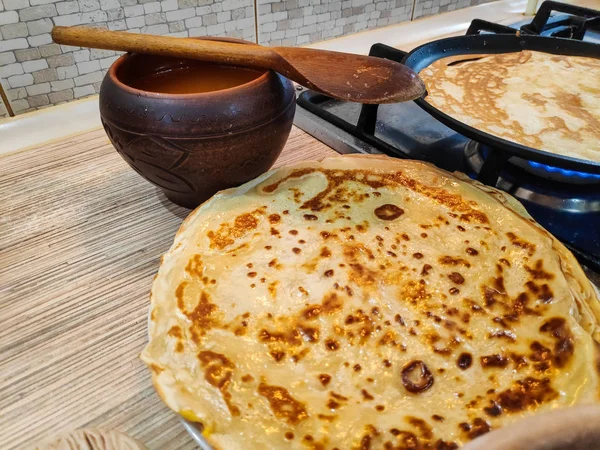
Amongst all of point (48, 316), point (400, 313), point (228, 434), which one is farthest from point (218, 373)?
point (48, 316)

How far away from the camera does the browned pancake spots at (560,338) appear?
63 cm

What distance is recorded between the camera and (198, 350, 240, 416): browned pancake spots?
1.97 feet

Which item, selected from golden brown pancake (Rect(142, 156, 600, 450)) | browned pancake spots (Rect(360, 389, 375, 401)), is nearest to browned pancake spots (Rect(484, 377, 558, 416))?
golden brown pancake (Rect(142, 156, 600, 450))

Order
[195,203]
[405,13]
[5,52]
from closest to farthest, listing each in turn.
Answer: [195,203] → [5,52] → [405,13]

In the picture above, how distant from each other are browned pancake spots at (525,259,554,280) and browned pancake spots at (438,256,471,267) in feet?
0.30

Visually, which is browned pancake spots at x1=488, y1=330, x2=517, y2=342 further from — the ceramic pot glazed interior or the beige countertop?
the ceramic pot glazed interior

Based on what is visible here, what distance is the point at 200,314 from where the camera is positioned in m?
0.69

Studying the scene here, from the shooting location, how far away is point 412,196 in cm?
91

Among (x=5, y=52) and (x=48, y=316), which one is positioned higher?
(x=5, y=52)

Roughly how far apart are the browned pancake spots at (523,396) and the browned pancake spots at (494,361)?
3cm

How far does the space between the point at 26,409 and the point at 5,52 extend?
3.11 ft

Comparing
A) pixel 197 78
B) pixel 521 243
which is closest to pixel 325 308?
pixel 521 243

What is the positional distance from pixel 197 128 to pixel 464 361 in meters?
0.57

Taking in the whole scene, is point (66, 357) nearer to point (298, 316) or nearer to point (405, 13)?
point (298, 316)
